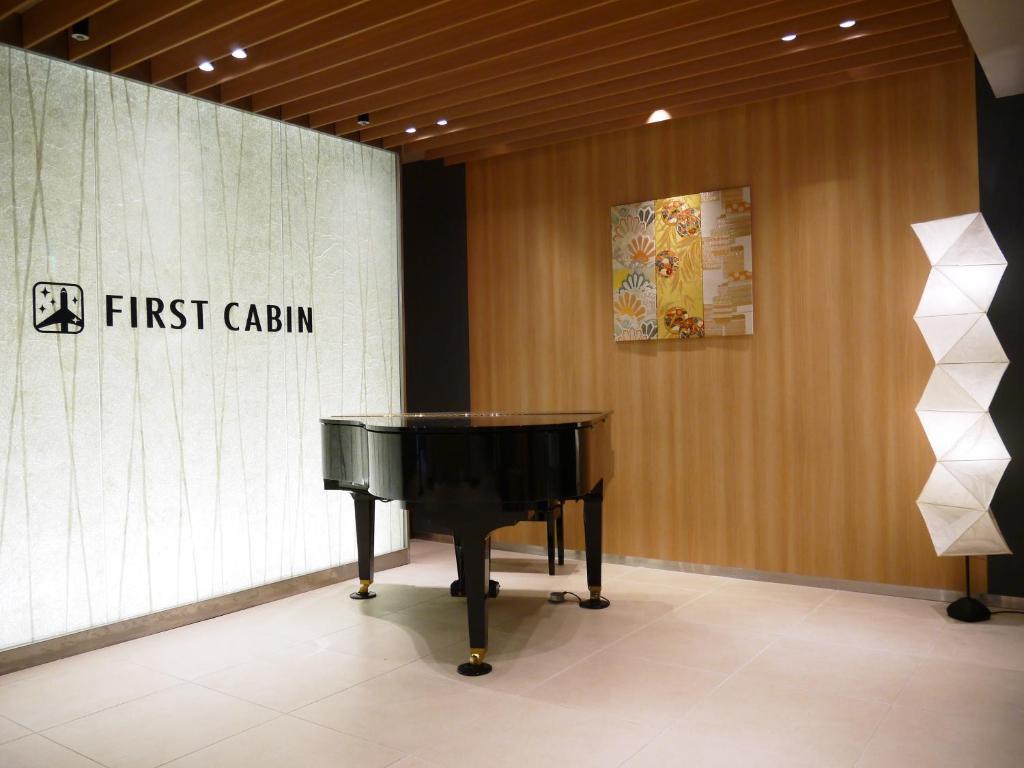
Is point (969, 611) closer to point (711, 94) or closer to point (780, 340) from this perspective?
point (780, 340)

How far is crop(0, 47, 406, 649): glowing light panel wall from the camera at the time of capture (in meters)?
3.68

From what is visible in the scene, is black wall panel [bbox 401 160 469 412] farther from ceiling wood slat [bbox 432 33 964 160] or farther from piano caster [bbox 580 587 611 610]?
piano caster [bbox 580 587 611 610]

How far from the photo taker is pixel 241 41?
3.67 metres

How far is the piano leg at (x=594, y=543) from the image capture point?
428 centimetres

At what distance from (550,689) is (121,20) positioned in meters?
3.33

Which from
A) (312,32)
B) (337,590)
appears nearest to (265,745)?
(337,590)

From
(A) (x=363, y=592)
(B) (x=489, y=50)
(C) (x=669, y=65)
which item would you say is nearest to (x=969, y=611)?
(C) (x=669, y=65)

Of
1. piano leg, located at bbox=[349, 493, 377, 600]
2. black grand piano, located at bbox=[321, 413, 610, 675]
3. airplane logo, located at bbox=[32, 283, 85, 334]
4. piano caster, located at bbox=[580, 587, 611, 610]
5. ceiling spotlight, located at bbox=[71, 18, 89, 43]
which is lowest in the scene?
piano caster, located at bbox=[580, 587, 611, 610]

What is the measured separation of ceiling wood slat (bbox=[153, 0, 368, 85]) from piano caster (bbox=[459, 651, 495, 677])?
271cm

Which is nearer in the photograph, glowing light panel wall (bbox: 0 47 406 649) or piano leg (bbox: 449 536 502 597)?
glowing light panel wall (bbox: 0 47 406 649)

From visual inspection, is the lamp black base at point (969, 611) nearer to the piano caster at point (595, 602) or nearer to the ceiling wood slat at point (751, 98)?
the piano caster at point (595, 602)

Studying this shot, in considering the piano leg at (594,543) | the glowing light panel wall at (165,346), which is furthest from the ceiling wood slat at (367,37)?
the piano leg at (594,543)

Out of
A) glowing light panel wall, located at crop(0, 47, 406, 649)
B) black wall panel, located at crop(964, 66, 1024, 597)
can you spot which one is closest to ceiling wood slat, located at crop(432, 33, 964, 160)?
black wall panel, located at crop(964, 66, 1024, 597)

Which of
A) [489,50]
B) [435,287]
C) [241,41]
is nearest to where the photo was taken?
[241,41]
